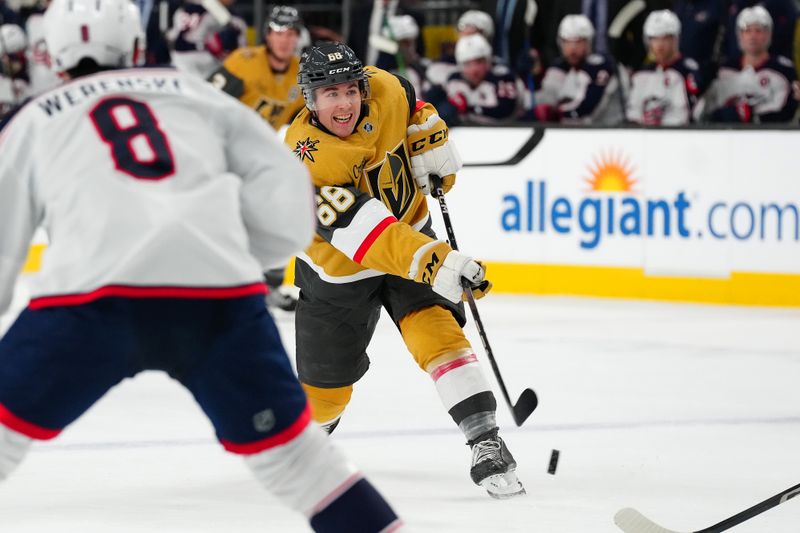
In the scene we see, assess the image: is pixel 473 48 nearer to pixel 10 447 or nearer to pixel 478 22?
pixel 478 22

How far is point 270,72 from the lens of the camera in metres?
7.15

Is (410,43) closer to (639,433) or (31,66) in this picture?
(31,66)

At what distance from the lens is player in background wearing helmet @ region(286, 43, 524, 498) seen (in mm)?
3555

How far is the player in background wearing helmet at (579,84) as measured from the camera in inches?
317

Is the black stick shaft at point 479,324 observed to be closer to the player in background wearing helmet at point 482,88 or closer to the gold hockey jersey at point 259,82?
the gold hockey jersey at point 259,82

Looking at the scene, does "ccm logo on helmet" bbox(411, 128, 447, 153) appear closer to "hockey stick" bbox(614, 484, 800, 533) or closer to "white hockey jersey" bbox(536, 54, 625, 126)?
"hockey stick" bbox(614, 484, 800, 533)

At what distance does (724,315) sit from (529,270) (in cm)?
103

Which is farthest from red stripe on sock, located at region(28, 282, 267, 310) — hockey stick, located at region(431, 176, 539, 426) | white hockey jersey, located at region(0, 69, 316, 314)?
hockey stick, located at region(431, 176, 539, 426)

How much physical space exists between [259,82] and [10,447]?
5008 millimetres

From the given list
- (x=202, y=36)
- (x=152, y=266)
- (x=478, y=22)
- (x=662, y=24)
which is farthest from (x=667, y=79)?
(x=152, y=266)

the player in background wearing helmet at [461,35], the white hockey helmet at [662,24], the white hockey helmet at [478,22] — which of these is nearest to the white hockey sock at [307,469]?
the white hockey helmet at [662,24]

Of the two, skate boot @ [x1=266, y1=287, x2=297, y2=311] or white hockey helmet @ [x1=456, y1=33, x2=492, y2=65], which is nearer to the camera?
skate boot @ [x1=266, y1=287, x2=297, y2=311]

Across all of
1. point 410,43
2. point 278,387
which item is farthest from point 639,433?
point 410,43

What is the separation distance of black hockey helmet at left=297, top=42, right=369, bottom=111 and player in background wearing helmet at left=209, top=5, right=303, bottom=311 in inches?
133
